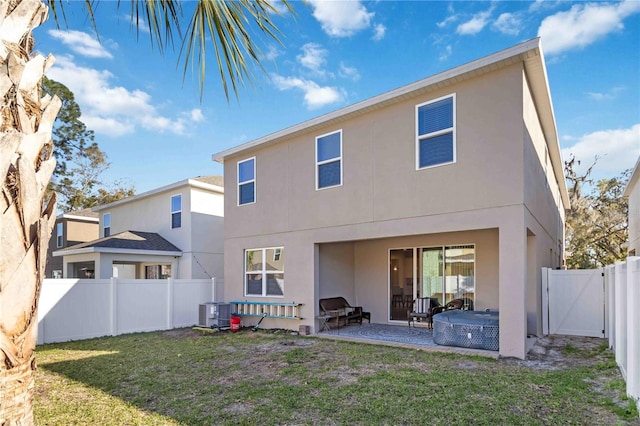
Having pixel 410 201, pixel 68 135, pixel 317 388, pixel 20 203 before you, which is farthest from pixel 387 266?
pixel 68 135

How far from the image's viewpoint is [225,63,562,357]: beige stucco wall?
25.6 ft

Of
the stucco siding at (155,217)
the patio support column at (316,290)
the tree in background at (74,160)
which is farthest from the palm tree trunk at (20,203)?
the tree in background at (74,160)

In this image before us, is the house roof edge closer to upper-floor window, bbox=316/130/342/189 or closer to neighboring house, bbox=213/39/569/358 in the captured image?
neighboring house, bbox=213/39/569/358

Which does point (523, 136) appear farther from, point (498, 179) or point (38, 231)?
point (38, 231)

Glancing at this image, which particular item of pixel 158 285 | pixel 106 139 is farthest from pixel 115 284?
pixel 106 139

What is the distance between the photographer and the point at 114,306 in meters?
11.4

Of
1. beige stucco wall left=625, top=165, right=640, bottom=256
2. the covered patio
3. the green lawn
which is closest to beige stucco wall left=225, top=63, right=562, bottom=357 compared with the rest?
the covered patio

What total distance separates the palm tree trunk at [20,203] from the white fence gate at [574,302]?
441 inches


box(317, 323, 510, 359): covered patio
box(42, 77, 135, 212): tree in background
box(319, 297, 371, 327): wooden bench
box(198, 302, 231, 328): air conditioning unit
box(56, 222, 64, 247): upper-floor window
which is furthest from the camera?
box(42, 77, 135, 212): tree in background

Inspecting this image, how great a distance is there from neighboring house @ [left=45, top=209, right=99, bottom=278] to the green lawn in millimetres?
15117

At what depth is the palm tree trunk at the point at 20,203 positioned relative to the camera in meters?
1.99

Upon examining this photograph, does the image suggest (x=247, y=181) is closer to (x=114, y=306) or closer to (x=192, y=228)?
(x=192, y=228)

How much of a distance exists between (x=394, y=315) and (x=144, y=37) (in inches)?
402

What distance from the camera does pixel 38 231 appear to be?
2158mm
